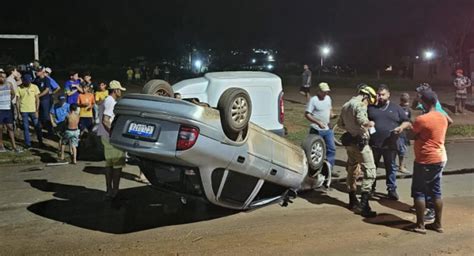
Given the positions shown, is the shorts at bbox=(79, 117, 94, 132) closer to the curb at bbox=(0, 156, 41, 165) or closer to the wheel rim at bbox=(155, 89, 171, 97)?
the curb at bbox=(0, 156, 41, 165)

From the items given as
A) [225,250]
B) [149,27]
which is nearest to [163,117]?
[225,250]

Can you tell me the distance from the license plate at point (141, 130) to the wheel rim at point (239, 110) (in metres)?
0.85

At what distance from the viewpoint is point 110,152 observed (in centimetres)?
707

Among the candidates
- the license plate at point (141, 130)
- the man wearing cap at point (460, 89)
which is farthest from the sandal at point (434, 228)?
the man wearing cap at point (460, 89)

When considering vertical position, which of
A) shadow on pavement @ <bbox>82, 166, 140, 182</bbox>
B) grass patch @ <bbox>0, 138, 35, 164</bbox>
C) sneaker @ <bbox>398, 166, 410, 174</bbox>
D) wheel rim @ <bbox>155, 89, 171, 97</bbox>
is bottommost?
shadow on pavement @ <bbox>82, 166, 140, 182</bbox>

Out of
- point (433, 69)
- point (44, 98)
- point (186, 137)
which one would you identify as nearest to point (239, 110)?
point (186, 137)

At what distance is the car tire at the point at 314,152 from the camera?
7.20 m

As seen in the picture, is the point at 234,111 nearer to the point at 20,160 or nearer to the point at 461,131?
the point at 20,160

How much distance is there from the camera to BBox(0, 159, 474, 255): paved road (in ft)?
18.2

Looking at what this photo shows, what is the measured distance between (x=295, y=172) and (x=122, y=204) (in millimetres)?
2401

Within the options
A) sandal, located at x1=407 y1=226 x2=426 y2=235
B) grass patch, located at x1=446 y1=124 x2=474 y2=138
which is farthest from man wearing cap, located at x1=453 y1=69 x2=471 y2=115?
sandal, located at x1=407 y1=226 x2=426 y2=235

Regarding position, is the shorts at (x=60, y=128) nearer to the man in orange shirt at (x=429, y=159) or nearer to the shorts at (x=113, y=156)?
the shorts at (x=113, y=156)

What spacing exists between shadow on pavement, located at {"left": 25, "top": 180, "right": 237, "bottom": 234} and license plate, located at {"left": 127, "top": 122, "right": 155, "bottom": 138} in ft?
4.22

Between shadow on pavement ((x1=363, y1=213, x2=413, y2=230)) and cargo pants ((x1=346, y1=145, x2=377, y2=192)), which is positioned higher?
cargo pants ((x1=346, y1=145, x2=377, y2=192))
